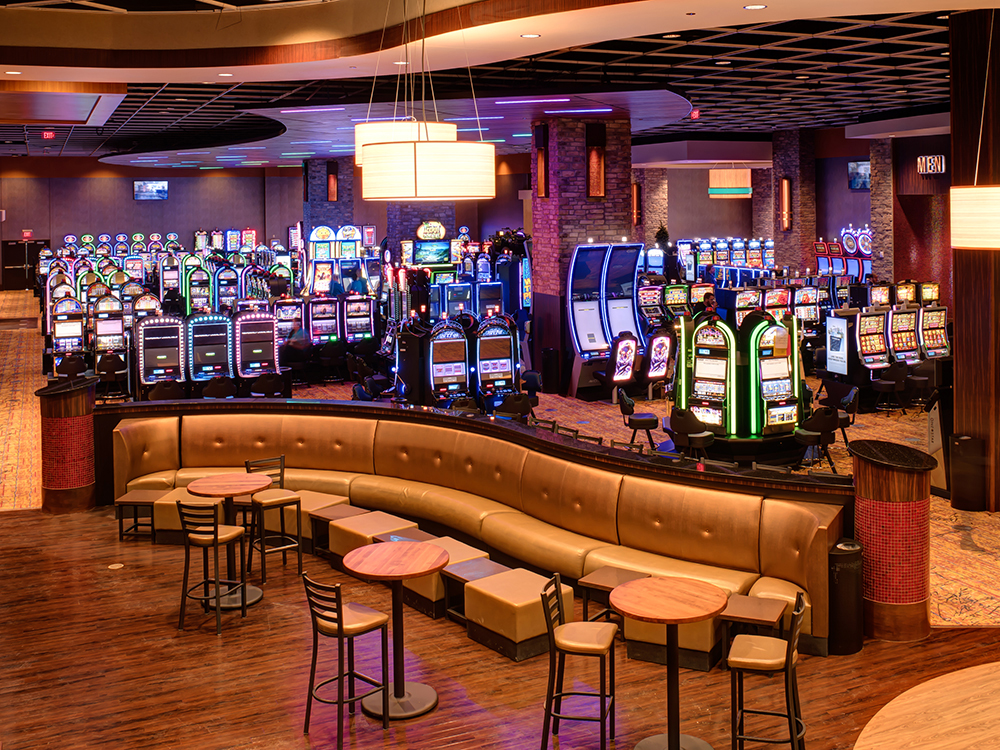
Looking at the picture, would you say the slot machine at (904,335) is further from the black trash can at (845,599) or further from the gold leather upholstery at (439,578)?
the gold leather upholstery at (439,578)

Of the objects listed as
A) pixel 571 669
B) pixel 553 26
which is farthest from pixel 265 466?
pixel 553 26

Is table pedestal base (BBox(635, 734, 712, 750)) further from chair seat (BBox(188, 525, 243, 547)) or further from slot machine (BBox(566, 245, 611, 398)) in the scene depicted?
slot machine (BBox(566, 245, 611, 398))

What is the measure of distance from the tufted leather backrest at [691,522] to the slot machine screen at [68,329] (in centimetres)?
1043

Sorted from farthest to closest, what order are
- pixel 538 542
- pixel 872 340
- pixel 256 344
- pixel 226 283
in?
pixel 226 283 < pixel 872 340 < pixel 256 344 < pixel 538 542

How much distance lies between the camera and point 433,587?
634cm

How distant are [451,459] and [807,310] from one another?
992 cm

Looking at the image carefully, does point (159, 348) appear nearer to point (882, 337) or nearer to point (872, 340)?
point (872, 340)

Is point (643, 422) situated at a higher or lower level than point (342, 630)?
higher

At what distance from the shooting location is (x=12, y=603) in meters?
6.51

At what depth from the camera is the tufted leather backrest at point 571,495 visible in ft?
20.9

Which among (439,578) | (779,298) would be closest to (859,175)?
(779,298)

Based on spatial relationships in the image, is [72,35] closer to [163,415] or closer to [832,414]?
[163,415]

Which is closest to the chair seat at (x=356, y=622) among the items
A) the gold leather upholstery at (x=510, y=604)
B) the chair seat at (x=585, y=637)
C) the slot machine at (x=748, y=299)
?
the gold leather upholstery at (x=510, y=604)

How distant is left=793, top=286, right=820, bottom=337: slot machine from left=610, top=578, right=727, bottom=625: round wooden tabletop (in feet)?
38.0
